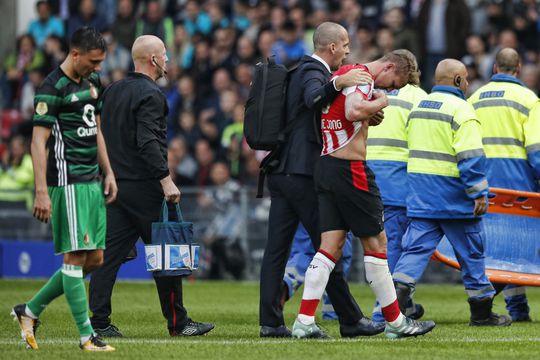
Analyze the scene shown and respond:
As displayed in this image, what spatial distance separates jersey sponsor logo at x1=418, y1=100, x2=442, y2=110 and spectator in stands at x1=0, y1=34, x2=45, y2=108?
1530 cm

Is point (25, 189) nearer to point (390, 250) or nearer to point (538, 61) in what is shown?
point (538, 61)

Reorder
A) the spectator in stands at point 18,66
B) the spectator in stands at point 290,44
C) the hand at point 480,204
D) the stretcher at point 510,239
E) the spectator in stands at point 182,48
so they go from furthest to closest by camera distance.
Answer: the spectator in stands at point 18,66 < the spectator in stands at point 182,48 < the spectator in stands at point 290,44 < the stretcher at point 510,239 < the hand at point 480,204

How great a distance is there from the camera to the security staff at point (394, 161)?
12.4 metres

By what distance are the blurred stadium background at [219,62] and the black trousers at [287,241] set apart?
7424mm

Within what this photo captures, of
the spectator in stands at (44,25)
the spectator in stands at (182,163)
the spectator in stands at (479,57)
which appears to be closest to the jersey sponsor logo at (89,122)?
the spectator in stands at (479,57)

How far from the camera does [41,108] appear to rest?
30.1 feet

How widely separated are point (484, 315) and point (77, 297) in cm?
422

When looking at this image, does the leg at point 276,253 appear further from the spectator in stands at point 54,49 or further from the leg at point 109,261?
the spectator in stands at point 54,49

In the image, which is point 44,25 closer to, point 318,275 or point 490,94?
point 490,94

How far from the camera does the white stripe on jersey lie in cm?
925

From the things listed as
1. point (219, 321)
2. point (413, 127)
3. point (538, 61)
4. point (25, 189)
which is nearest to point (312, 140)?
point (413, 127)

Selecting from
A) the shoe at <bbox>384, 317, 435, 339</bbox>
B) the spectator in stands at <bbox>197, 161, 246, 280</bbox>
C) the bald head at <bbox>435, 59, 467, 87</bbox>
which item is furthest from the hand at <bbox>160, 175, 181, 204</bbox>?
the spectator in stands at <bbox>197, 161, 246, 280</bbox>

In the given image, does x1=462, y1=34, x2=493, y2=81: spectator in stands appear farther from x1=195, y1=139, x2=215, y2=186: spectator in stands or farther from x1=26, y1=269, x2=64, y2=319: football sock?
x1=26, y1=269, x2=64, y2=319: football sock

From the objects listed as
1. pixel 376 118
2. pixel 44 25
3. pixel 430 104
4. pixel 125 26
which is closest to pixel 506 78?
pixel 430 104
